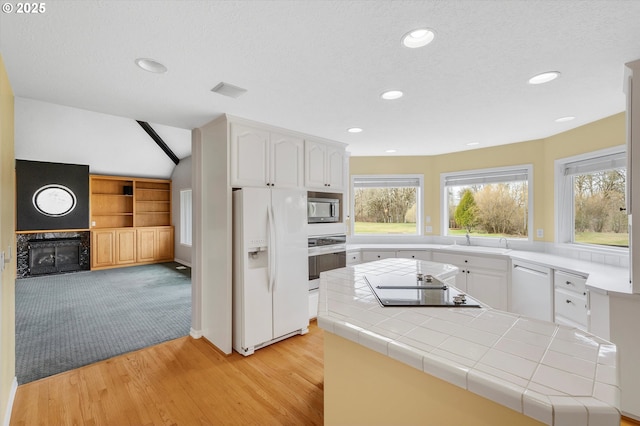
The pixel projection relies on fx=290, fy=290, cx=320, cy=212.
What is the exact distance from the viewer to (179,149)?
681 cm

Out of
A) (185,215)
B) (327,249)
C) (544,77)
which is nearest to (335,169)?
(327,249)

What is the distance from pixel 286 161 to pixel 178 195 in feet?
17.6

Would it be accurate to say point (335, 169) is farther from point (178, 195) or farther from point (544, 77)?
point (178, 195)

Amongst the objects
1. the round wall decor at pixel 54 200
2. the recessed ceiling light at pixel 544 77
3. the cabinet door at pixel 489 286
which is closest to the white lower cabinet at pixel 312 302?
the cabinet door at pixel 489 286

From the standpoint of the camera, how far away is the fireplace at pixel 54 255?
238 inches

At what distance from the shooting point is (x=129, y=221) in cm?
754

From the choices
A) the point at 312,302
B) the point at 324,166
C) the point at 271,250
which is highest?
the point at 324,166

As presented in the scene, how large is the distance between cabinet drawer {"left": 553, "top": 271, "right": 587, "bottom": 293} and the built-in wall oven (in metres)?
2.29

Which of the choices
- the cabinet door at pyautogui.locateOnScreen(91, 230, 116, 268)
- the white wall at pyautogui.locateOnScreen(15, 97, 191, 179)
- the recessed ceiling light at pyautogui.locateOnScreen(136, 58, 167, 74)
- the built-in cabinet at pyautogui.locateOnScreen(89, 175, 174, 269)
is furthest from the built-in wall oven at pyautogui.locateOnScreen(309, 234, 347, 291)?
the cabinet door at pyautogui.locateOnScreen(91, 230, 116, 268)

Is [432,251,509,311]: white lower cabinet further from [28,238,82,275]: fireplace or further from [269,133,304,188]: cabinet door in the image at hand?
[28,238,82,275]: fireplace

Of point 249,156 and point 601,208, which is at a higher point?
point 249,156

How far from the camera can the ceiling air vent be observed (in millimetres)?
2137

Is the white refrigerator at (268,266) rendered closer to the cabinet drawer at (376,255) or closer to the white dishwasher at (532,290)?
the cabinet drawer at (376,255)

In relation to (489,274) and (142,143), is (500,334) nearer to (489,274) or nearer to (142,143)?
(489,274)
